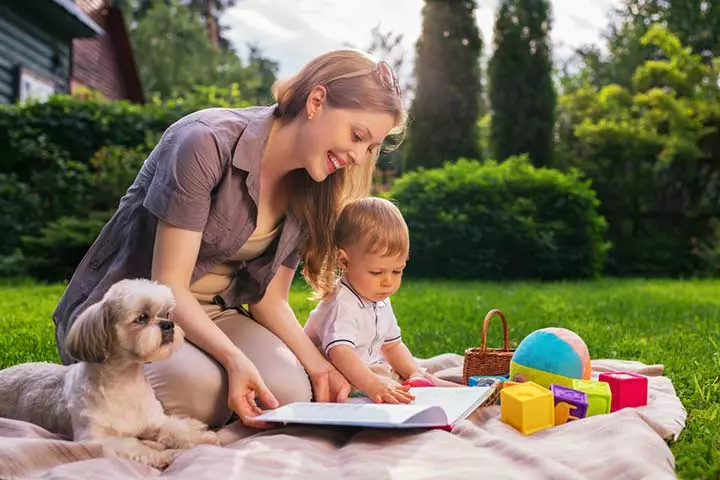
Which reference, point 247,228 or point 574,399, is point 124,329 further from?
point 574,399

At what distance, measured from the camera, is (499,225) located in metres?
11.3

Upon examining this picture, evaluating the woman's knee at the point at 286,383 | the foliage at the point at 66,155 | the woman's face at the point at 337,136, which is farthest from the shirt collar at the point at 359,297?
the foliage at the point at 66,155

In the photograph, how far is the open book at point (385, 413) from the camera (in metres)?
2.45

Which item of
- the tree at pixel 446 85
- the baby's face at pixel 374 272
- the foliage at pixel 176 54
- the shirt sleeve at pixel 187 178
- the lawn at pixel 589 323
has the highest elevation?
the foliage at pixel 176 54

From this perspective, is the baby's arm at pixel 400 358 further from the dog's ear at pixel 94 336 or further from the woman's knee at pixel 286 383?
the dog's ear at pixel 94 336

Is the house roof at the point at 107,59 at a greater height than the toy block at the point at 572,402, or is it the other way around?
the house roof at the point at 107,59

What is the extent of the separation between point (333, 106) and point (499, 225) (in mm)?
8571

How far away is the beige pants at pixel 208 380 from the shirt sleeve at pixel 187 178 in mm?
477

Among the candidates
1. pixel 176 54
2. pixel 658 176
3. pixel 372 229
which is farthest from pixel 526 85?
pixel 176 54

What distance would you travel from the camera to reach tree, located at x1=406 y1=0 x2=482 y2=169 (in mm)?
15164

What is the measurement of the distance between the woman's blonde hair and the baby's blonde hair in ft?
0.13

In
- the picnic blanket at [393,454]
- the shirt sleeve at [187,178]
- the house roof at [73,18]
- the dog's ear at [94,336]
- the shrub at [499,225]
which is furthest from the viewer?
the house roof at [73,18]

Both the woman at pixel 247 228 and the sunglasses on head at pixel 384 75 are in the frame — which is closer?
the woman at pixel 247 228

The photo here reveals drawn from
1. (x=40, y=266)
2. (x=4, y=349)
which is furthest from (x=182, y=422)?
(x=40, y=266)
